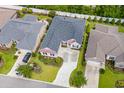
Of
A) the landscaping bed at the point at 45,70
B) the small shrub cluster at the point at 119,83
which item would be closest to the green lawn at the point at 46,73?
the landscaping bed at the point at 45,70

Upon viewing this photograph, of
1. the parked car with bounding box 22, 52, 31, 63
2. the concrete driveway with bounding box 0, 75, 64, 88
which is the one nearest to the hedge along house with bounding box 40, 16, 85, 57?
the parked car with bounding box 22, 52, 31, 63

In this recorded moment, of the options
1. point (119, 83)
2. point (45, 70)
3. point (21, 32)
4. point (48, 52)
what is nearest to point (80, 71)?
point (45, 70)

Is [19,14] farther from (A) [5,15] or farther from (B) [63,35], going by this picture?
(B) [63,35]

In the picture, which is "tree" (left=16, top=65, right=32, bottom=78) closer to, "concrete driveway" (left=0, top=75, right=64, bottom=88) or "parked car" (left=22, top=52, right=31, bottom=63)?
"concrete driveway" (left=0, top=75, right=64, bottom=88)

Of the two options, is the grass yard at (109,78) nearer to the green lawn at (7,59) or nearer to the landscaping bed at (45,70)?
the landscaping bed at (45,70)

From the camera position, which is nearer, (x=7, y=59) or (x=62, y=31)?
(x=7, y=59)
